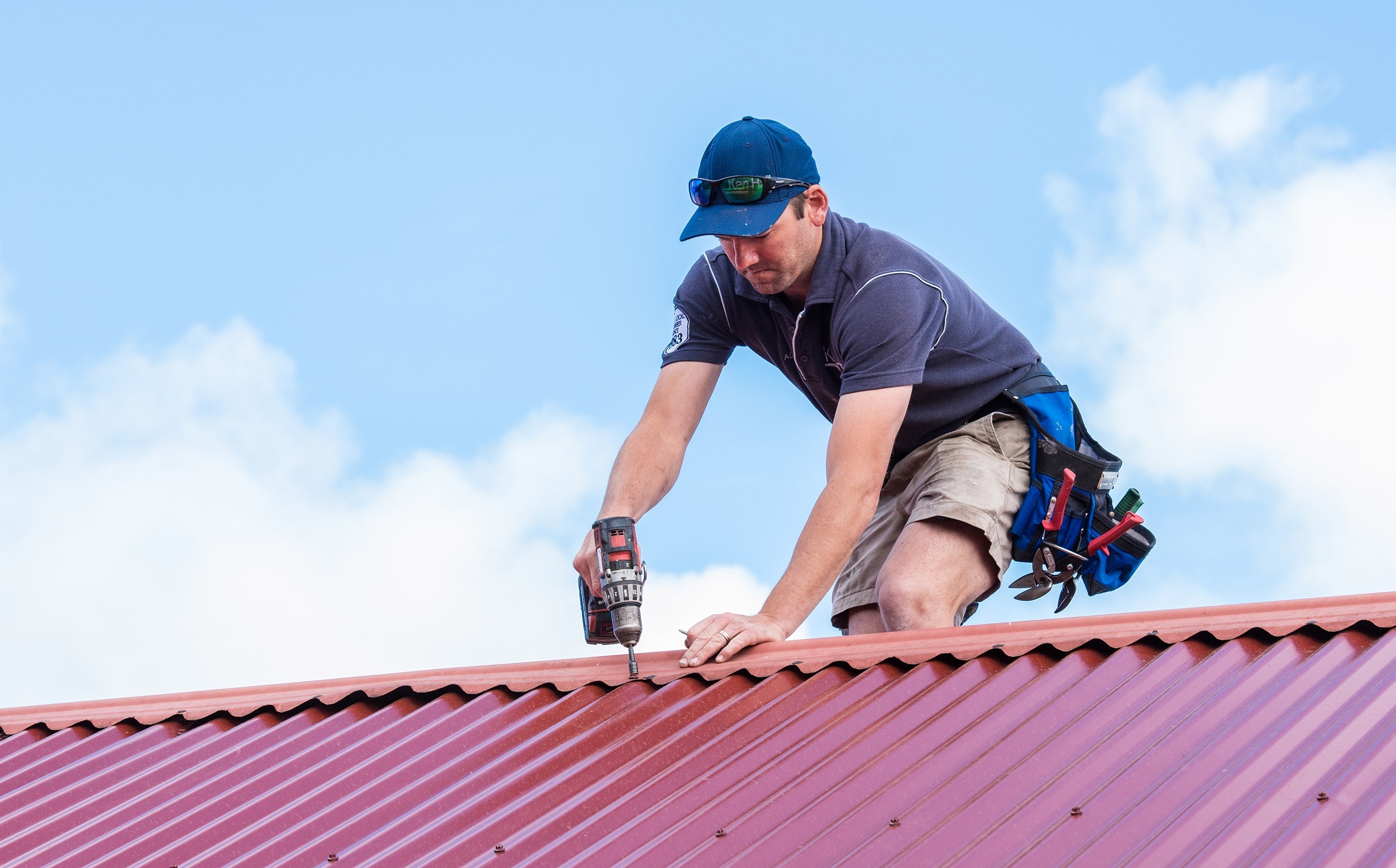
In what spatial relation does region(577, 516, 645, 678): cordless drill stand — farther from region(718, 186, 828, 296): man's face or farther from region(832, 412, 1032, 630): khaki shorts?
region(832, 412, 1032, 630): khaki shorts

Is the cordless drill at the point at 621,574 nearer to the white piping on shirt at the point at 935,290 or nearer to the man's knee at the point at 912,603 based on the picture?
the man's knee at the point at 912,603

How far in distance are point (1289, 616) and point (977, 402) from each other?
65.8 inches

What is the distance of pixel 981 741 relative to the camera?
10.8ft

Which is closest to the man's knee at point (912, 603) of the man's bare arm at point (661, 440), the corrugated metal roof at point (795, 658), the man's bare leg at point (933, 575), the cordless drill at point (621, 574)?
the man's bare leg at point (933, 575)

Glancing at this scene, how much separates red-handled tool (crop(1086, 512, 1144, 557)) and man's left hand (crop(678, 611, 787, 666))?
1558 mm

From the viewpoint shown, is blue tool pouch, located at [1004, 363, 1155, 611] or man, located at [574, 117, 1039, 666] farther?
blue tool pouch, located at [1004, 363, 1155, 611]

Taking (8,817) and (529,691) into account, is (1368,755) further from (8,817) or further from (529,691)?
(8,817)

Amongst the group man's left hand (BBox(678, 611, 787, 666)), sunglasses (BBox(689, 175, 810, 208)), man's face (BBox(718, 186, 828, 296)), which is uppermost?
sunglasses (BBox(689, 175, 810, 208))

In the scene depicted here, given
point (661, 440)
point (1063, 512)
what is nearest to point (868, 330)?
point (661, 440)

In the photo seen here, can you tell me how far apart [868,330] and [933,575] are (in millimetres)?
919

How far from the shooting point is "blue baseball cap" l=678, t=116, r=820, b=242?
4.67 metres

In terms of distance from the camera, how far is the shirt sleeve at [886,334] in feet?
14.9

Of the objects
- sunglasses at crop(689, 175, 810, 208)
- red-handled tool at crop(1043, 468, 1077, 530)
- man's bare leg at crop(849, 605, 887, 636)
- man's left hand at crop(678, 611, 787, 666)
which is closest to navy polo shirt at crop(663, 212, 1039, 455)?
sunglasses at crop(689, 175, 810, 208)

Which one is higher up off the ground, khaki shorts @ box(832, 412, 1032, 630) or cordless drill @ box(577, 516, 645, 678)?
khaki shorts @ box(832, 412, 1032, 630)
